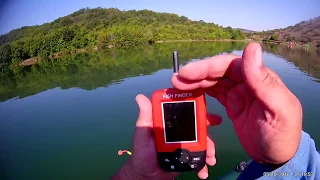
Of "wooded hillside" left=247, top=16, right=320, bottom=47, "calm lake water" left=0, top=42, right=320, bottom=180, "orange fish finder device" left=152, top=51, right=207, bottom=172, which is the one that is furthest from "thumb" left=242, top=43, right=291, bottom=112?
"wooded hillside" left=247, top=16, right=320, bottom=47

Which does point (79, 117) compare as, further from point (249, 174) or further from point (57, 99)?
point (249, 174)

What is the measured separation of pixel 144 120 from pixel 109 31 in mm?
36731

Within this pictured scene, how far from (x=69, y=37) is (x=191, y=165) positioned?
33526mm

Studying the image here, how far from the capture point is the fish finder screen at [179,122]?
103 cm

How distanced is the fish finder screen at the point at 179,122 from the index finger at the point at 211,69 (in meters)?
0.22

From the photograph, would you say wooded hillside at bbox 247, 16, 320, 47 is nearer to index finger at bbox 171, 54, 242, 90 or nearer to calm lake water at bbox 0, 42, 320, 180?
calm lake water at bbox 0, 42, 320, 180

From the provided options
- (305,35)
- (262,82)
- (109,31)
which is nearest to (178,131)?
(262,82)

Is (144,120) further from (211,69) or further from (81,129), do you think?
(81,129)

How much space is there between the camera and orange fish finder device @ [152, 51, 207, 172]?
1.01 meters

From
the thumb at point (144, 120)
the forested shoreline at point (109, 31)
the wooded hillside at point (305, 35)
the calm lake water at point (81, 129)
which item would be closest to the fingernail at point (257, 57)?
the thumb at point (144, 120)

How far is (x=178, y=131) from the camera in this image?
1.07 m

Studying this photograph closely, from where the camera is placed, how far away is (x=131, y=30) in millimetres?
36438

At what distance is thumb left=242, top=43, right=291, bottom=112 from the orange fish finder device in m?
0.36

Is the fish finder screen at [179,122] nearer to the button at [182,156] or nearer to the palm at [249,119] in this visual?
→ the button at [182,156]
